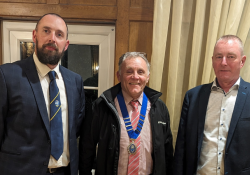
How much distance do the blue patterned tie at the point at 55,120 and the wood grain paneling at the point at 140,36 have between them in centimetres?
93

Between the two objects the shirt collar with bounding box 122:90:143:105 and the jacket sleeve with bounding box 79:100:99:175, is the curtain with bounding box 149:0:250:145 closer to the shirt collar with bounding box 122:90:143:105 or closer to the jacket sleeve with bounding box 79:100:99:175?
the shirt collar with bounding box 122:90:143:105

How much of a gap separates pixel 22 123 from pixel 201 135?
114cm

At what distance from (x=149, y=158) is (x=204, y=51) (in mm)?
1146

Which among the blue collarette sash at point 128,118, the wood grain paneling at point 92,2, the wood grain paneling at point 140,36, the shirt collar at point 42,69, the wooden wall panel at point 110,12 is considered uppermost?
the wood grain paneling at point 92,2

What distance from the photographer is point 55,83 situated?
1.26 m

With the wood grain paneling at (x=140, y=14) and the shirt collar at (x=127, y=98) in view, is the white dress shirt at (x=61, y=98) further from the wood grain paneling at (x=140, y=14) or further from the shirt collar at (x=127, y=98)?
the wood grain paneling at (x=140, y=14)

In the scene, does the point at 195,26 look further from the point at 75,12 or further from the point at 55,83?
the point at 55,83

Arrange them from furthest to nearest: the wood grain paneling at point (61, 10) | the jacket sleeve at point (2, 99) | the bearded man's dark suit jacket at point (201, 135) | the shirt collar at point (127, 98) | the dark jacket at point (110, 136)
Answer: the wood grain paneling at point (61, 10) < the shirt collar at point (127, 98) < the dark jacket at point (110, 136) < the bearded man's dark suit jacket at point (201, 135) < the jacket sleeve at point (2, 99)

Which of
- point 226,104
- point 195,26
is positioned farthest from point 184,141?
point 195,26

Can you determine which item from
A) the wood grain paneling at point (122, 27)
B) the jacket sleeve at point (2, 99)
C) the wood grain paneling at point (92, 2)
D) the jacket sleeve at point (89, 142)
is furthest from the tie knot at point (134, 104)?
the wood grain paneling at point (92, 2)

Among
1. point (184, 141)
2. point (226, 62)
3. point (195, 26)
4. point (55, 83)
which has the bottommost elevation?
point (184, 141)

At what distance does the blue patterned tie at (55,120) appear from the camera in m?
1.21

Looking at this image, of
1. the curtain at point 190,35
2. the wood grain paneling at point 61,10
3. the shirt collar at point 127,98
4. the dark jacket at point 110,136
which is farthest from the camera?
the wood grain paneling at point 61,10

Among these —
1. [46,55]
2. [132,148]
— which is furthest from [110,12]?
[132,148]
